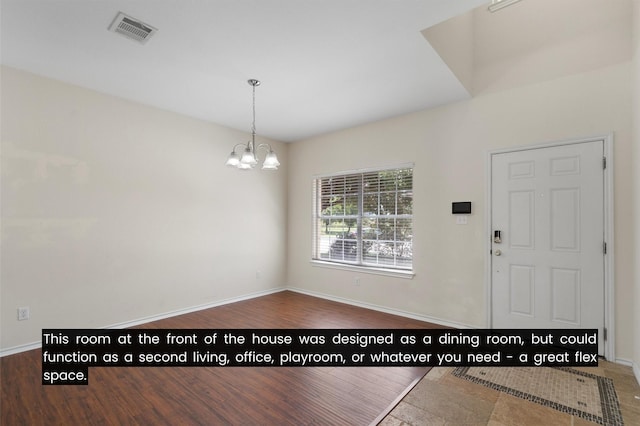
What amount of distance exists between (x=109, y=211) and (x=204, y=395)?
99.8 inches

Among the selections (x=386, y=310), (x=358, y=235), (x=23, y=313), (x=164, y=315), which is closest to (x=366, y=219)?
(x=358, y=235)

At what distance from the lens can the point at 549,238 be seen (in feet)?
10.4

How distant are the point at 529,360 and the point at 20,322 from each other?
5065 mm

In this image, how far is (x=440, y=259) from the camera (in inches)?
154

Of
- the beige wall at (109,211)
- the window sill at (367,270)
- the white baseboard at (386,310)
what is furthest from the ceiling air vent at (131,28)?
the white baseboard at (386,310)

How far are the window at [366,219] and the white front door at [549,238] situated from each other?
3.77ft

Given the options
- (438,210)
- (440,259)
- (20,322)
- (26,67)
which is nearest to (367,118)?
(438,210)

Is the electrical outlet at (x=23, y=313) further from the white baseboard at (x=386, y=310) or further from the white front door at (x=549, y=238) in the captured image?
the white front door at (x=549, y=238)

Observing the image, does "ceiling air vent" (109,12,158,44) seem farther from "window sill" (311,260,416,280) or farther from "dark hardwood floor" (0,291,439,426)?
"window sill" (311,260,416,280)

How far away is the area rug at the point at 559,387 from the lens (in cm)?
214

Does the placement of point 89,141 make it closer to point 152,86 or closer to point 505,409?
point 152,86

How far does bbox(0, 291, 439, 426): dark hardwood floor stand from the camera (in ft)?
6.77

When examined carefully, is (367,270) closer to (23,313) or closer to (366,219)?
(366,219)

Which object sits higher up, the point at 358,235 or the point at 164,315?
the point at 358,235
